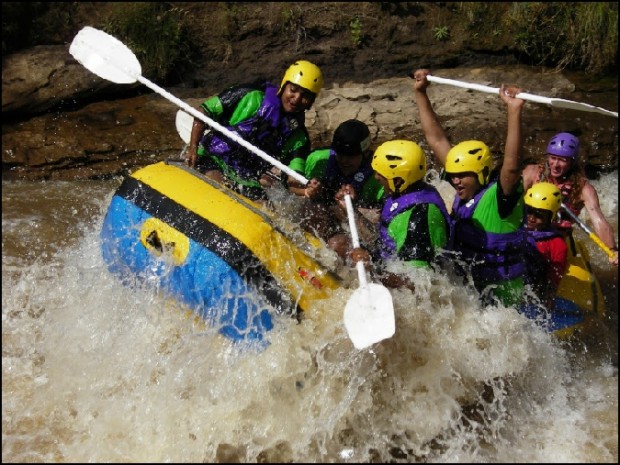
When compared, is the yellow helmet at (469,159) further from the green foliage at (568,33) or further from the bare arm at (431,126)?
the green foliage at (568,33)

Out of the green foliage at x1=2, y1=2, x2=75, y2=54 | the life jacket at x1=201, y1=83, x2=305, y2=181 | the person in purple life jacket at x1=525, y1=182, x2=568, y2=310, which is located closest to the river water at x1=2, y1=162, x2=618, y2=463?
the person in purple life jacket at x1=525, y1=182, x2=568, y2=310

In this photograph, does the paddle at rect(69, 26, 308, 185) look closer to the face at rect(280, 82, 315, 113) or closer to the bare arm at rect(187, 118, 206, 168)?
the bare arm at rect(187, 118, 206, 168)

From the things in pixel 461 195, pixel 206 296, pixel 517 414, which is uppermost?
pixel 461 195

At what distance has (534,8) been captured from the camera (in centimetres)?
869

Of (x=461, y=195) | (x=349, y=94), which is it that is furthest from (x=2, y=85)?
(x=461, y=195)

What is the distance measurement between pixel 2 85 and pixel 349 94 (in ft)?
11.9

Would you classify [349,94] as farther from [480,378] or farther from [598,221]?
[480,378]

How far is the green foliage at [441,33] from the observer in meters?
8.78

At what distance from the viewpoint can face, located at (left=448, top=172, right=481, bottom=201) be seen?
415 cm

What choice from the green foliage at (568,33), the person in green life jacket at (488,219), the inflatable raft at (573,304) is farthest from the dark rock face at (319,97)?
the person in green life jacket at (488,219)

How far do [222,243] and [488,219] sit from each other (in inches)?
60.6

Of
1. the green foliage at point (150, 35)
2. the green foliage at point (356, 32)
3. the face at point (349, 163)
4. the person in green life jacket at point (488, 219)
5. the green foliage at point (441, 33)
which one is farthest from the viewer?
the green foliage at point (441, 33)

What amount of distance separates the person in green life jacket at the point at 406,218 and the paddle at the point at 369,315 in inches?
9.0

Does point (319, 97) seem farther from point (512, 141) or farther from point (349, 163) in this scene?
point (512, 141)
